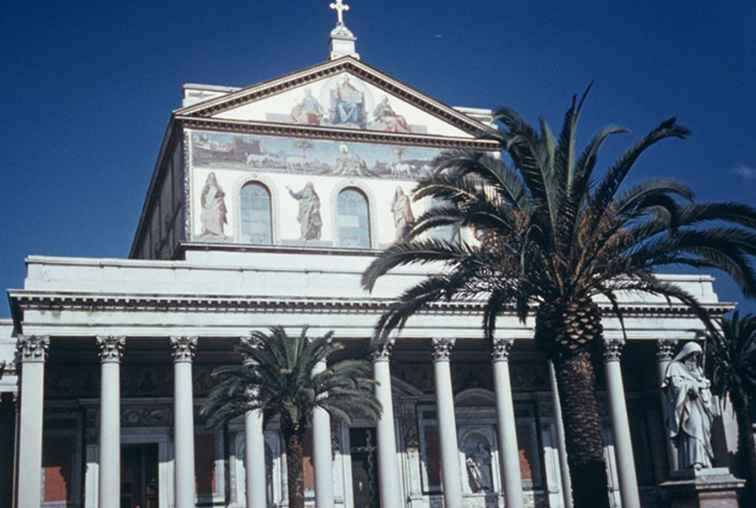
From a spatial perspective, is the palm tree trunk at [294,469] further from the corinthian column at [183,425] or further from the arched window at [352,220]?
the arched window at [352,220]

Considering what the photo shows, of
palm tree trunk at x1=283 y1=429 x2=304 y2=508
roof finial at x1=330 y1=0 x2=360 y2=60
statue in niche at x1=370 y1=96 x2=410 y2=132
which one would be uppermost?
roof finial at x1=330 y1=0 x2=360 y2=60

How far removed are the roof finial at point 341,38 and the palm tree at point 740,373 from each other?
17.9 meters

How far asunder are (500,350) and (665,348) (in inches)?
278

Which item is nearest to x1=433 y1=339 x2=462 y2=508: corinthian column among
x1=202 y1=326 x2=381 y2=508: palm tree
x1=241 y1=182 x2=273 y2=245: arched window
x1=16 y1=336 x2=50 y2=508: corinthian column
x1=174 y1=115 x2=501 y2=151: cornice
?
x1=202 y1=326 x2=381 y2=508: palm tree

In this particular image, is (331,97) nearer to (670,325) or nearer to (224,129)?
(224,129)

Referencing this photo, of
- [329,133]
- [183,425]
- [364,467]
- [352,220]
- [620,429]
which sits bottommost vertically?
[364,467]

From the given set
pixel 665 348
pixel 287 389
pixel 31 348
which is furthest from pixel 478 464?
pixel 31 348

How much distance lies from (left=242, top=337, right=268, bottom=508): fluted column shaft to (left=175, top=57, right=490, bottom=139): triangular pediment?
32.4 ft

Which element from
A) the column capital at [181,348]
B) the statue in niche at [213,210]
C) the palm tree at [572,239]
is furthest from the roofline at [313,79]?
the palm tree at [572,239]

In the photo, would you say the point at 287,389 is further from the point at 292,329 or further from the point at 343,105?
the point at 343,105

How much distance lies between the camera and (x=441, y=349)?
31.5 meters

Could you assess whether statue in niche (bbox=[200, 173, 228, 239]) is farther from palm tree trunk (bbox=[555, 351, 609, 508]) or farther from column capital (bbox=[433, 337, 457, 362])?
palm tree trunk (bbox=[555, 351, 609, 508])

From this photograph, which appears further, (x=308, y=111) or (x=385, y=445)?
(x=308, y=111)

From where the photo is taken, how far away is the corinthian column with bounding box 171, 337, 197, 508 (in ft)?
88.4
